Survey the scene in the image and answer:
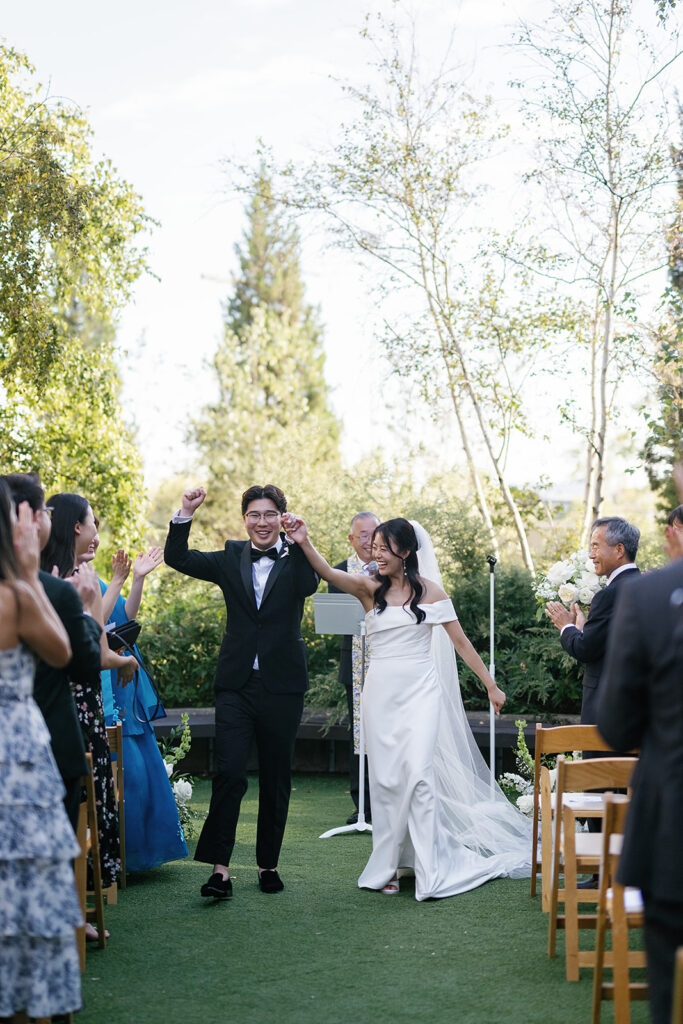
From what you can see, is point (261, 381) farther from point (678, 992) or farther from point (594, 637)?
point (678, 992)

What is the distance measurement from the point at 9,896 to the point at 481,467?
11307 millimetres

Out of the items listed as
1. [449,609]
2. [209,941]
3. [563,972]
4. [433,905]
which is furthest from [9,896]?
[449,609]

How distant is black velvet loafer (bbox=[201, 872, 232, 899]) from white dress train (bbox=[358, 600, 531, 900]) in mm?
765

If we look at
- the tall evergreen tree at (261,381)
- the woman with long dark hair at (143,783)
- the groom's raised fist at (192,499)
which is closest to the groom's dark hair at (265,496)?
the groom's raised fist at (192,499)

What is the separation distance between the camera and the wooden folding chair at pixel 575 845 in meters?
3.94

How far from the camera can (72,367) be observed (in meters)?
12.1

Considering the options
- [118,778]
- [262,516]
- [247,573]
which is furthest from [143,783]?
[262,516]

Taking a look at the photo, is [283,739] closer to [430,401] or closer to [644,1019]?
[644,1019]

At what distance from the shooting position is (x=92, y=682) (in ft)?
14.3

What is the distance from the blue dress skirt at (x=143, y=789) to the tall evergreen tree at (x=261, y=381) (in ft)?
58.1

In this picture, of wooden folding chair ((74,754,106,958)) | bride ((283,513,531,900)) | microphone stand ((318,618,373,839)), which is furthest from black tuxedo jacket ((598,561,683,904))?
microphone stand ((318,618,373,839))

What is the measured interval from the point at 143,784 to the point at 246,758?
72 cm

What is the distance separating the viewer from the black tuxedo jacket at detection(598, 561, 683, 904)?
7.69ft

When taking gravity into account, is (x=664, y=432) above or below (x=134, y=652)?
above
